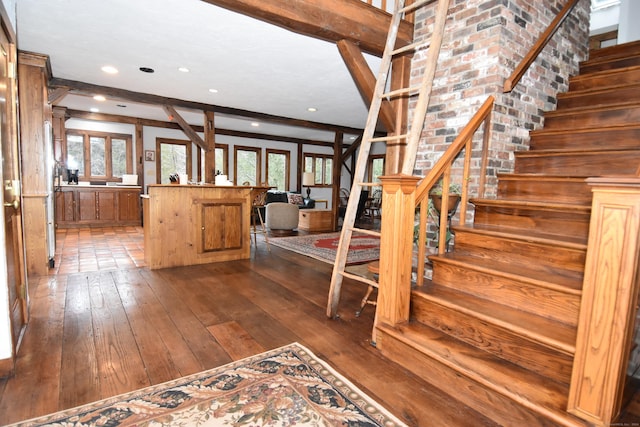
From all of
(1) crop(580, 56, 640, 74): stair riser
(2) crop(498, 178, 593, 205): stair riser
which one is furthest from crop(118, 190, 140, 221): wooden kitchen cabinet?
(1) crop(580, 56, 640, 74): stair riser

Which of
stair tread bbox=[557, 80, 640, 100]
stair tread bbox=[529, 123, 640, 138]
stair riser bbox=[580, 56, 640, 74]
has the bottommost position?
stair tread bbox=[529, 123, 640, 138]

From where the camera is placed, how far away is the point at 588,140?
8.43 feet

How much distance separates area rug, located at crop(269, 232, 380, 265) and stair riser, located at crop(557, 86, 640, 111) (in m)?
2.67

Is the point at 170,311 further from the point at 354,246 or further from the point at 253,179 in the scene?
the point at 253,179

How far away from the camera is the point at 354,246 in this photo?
18.1 feet

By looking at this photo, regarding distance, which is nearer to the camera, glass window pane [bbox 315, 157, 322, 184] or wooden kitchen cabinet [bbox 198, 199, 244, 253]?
wooden kitchen cabinet [bbox 198, 199, 244, 253]

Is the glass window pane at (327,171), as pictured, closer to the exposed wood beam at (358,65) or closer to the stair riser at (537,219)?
the exposed wood beam at (358,65)

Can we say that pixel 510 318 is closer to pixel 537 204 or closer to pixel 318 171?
pixel 537 204

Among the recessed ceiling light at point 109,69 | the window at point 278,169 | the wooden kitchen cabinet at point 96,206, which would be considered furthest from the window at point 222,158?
the recessed ceiling light at point 109,69

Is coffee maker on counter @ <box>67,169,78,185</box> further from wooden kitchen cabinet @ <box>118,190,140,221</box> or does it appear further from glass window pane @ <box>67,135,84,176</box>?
wooden kitchen cabinet @ <box>118,190,140,221</box>

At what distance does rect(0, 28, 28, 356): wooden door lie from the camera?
6.47ft

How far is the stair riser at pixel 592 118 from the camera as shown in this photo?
8.15 ft

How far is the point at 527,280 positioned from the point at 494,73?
5.25ft

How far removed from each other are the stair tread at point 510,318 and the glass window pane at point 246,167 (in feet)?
28.0
